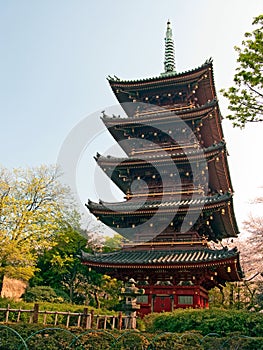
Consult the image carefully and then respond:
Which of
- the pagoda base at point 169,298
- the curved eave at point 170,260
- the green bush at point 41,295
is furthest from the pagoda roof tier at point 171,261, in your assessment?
the green bush at point 41,295

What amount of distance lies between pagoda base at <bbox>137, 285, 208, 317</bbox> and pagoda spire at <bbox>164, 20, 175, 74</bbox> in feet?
51.1

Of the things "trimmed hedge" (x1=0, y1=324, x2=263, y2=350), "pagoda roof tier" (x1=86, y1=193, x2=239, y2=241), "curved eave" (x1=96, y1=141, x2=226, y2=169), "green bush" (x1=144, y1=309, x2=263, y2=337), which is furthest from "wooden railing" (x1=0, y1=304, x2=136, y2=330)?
"curved eave" (x1=96, y1=141, x2=226, y2=169)

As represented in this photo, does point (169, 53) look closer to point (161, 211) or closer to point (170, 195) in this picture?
point (170, 195)

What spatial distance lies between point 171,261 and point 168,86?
37.2 feet

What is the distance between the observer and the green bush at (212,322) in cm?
1214

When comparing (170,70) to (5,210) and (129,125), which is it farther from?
(5,210)

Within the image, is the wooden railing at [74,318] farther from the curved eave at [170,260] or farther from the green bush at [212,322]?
the curved eave at [170,260]

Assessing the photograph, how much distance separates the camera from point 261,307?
80.3 ft

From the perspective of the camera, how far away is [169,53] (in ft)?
94.0

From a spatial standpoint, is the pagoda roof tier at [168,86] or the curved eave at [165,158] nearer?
the curved eave at [165,158]

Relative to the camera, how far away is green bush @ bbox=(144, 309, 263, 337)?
12.1m

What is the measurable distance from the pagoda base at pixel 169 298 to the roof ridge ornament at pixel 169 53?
50.7ft

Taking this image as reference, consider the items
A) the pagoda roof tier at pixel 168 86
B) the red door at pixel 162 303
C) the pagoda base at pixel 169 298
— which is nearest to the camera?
the pagoda base at pixel 169 298

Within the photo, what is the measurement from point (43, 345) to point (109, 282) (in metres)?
21.2
